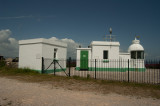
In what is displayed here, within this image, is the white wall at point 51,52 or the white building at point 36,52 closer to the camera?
the white building at point 36,52

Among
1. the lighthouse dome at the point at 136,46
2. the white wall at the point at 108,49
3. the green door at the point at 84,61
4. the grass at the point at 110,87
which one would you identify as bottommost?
the grass at the point at 110,87

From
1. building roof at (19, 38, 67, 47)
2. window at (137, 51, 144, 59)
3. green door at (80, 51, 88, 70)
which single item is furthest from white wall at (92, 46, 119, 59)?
building roof at (19, 38, 67, 47)

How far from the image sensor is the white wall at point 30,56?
43.0 ft

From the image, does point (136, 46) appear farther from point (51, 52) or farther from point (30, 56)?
point (30, 56)

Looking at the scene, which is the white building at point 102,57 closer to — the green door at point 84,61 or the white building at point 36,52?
the green door at point 84,61

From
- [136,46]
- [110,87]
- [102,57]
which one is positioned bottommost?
[110,87]

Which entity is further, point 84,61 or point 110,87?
point 84,61

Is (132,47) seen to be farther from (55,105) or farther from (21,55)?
(55,105)

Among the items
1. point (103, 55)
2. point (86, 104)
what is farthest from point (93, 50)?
point (86, 104)

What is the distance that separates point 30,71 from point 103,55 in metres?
9.37

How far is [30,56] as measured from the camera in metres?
13.7

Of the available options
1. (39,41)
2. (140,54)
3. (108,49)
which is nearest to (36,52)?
(39,41)

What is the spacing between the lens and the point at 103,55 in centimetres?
1677

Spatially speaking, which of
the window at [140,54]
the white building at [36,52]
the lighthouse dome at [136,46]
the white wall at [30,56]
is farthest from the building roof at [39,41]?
the window at [140,54]
